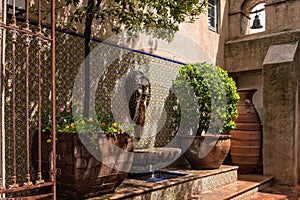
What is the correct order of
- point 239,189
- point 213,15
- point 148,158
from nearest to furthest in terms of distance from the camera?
1. point 148,158
2. point 239,189
3. point 213,15

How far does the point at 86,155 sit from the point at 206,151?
2577 mm

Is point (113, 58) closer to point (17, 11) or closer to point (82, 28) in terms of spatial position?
point (82, 28)

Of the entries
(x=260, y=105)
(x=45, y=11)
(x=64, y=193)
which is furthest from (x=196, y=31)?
(x=64, y=193)

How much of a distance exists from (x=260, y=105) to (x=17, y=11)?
5.59m

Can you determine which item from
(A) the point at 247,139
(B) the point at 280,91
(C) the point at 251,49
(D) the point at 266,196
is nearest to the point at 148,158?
(D) the point at 266,196

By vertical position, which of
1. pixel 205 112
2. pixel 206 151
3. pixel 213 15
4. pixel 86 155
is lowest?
pixel 206 151

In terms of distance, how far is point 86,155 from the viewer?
2.97 meters

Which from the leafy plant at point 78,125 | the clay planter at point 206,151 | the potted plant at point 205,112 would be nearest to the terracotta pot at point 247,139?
the potted plant at point 205,112

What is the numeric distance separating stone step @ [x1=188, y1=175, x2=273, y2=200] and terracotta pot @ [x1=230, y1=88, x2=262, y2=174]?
11.8 inches

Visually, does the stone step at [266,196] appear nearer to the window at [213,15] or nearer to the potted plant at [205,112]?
the potted plant at [205,112]

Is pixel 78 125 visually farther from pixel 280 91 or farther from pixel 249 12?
pixel 249 12

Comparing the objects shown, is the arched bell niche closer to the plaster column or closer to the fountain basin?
the plaster column

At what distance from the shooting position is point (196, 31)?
6.23 metres

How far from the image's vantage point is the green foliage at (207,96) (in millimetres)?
5219
